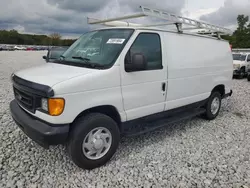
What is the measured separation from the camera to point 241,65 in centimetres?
1398

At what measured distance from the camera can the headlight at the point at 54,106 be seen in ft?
8.66

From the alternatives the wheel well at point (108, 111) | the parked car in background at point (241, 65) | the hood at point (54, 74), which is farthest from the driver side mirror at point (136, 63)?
the parked car in background at point (241, 65)

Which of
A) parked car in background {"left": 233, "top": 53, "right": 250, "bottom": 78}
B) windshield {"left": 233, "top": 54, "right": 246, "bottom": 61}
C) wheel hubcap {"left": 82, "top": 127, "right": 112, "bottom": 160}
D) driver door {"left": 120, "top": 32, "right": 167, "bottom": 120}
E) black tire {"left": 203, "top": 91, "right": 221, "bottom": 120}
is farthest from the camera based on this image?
windshield {"left": 233, "top": 54, "right": 246, "bottom": 61}

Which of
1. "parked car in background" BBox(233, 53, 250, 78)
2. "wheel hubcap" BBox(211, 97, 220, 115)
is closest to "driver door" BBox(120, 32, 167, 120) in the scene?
"wheel hubcap" BBox(211, 97, 220, 115)

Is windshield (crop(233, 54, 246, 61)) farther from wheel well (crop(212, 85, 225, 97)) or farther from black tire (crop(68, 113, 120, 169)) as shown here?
black tire (crop(68, 113, 120, 169))

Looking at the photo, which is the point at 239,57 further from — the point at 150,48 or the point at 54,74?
the point at 54,74

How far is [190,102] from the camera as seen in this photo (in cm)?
457

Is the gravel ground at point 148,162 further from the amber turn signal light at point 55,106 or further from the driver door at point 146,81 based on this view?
the amber turn signal light at point 55,106

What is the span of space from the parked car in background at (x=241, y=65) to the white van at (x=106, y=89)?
10.8 meters

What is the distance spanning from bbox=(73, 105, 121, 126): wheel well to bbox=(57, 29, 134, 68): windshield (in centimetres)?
62

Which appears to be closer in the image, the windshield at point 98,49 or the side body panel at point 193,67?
the windshield at point 98,49

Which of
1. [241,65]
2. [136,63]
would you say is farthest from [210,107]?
[241,65]

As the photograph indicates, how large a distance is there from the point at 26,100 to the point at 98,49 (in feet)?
4.51

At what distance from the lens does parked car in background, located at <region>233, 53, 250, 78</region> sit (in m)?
13.7
